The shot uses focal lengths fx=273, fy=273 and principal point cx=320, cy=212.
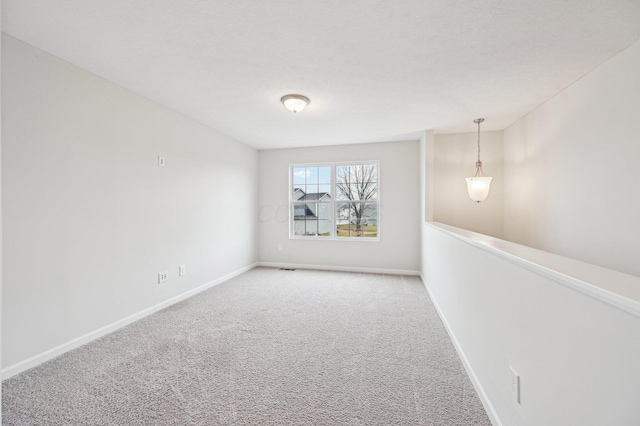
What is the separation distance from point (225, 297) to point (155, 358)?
142 cm

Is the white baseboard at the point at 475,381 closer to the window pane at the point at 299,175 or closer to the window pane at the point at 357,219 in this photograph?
the window pane at the point at 357,219

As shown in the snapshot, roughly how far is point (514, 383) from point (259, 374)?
5.10ft

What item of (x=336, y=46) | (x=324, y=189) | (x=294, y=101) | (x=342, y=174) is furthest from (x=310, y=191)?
(x=336, y=46)

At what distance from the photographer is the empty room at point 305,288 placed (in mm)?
1459

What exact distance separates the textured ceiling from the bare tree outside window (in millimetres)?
1936

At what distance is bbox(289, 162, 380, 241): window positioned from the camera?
16.6 feet

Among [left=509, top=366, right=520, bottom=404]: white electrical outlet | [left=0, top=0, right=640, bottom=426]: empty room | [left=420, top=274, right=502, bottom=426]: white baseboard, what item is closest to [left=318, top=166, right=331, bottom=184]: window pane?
[left=0, top=0, right=640, bottom=426]: empty room

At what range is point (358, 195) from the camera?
16.8ft

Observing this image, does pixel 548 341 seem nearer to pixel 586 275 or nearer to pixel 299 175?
pixel 586 275

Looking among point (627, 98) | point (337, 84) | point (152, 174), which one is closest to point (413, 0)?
point (337, 84)

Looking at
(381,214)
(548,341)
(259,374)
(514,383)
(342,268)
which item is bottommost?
(259,374)

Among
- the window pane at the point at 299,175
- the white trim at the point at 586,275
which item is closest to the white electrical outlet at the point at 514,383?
the white trim at the point at 586,275

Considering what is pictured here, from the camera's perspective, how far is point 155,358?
216 cm

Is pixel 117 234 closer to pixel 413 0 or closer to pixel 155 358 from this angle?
pixel 155 358
